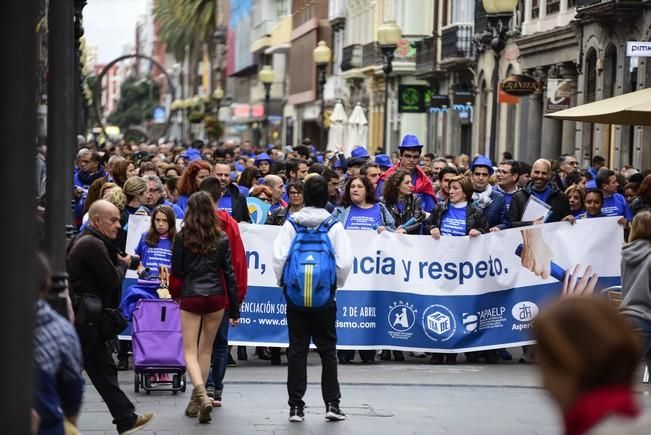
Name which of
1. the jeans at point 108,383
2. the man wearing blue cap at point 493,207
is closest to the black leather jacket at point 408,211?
the man wearing blue cap at point 493,207

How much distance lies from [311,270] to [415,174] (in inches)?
211

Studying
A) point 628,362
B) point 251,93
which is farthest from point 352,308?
point 251,93

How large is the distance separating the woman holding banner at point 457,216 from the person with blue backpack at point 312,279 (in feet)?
12.1

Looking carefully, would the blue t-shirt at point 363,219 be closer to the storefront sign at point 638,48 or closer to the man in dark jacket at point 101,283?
the man in dark jacket at point 101,283

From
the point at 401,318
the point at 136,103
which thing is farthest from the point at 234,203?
the point at 136,103

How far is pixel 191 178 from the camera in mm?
14188

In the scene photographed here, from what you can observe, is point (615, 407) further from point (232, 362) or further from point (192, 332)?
point (232, 362)

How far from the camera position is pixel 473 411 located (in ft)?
37.1

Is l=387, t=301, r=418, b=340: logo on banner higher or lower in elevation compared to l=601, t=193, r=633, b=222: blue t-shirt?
lower

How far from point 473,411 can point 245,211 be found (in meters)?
4.51

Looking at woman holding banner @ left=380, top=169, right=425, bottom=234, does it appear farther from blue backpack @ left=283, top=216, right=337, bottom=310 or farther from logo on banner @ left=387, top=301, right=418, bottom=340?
blue backpack @ left=283, top=216, right=337, bottom=310

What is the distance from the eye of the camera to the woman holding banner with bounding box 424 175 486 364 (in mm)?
14258

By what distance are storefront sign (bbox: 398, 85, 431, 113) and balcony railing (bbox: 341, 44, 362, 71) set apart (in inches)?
622

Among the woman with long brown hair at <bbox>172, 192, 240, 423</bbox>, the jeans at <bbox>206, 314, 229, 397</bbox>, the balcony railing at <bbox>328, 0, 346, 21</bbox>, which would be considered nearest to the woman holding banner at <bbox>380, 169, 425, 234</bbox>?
the jeans at <bbox>206, 314, 229, 397</bbox>
